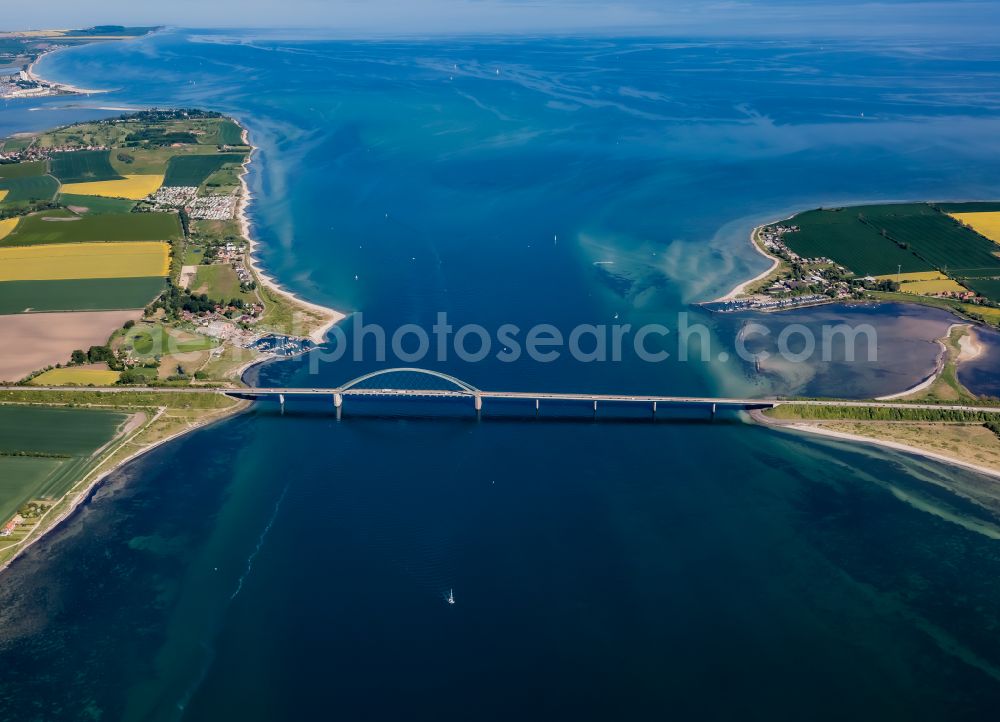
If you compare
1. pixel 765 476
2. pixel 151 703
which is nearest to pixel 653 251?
pixel 765 476

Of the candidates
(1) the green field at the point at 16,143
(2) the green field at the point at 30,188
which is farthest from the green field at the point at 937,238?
(1) the green field at the point at 16,143

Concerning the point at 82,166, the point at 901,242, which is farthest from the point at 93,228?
the point at 901,242

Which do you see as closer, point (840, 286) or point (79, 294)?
point (79, 294)

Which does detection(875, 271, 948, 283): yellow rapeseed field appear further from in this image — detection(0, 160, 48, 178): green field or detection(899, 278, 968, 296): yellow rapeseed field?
detection(0, 160, 48, 178): green field

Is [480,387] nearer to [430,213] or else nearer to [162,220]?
[430,213]

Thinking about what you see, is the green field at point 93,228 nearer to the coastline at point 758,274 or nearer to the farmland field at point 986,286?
the coastline at point 758,274

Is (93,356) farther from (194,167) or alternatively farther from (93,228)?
(194,167)
